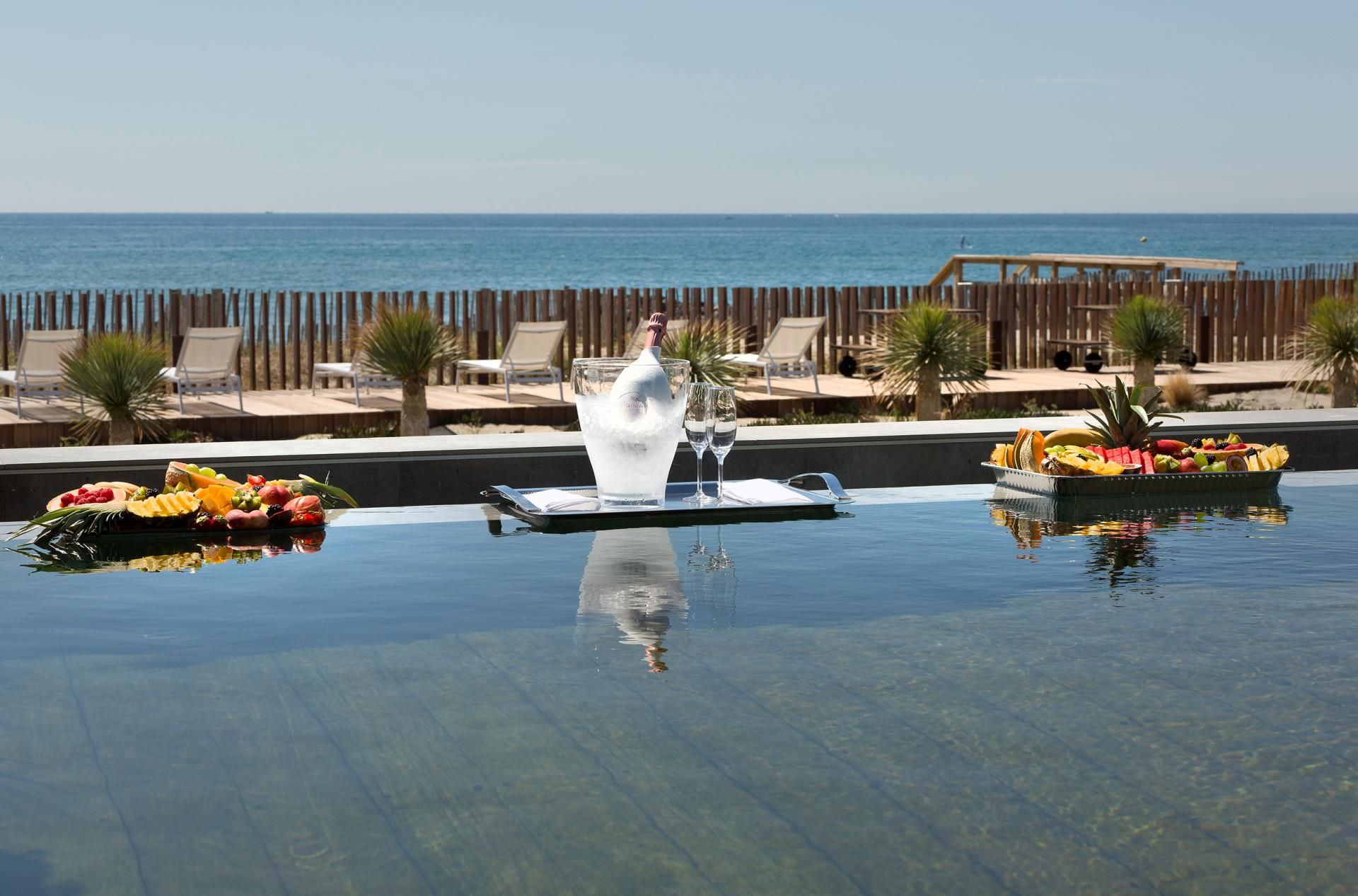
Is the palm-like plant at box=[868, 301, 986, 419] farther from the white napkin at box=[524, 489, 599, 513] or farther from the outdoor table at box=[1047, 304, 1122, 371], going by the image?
the white napkin at box=[524, 489, 599, 513]

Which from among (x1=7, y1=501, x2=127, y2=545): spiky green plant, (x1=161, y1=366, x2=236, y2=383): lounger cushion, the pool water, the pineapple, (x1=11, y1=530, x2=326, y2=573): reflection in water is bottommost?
the pool water

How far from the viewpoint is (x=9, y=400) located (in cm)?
1373

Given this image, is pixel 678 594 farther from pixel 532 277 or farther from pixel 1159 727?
pixel 532 277

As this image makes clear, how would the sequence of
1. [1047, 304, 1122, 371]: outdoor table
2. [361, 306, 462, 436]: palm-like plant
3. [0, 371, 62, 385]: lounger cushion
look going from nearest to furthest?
[361, 306, 462, 436]: palm-like plant → [0, 371, 62, 385]: lounger cushion → [1047, 304, 1122, 371]: outdoor table

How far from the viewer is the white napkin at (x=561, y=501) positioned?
13.1 feet

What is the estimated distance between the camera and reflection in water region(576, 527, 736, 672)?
2.88m

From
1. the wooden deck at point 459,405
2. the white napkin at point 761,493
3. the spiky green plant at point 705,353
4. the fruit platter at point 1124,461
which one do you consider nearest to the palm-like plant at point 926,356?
the spiky green plant at point 705,353

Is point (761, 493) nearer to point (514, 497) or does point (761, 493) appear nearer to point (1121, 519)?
point (514, 497)

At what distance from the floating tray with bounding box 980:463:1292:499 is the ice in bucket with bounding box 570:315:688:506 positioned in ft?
4.05

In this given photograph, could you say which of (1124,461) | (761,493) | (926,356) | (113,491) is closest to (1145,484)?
(1124,461)

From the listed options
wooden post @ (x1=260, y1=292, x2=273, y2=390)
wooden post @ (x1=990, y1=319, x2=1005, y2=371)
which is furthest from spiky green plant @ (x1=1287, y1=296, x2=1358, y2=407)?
wooden post @ (x1=260, y1=292, x2=273, y2=390)

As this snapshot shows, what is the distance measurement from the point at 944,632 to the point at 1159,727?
2.00 ft

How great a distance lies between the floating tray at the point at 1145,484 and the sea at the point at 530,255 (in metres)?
63.1

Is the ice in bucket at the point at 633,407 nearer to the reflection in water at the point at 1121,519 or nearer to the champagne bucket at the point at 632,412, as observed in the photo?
the champagne bucket at the point at 632,412
